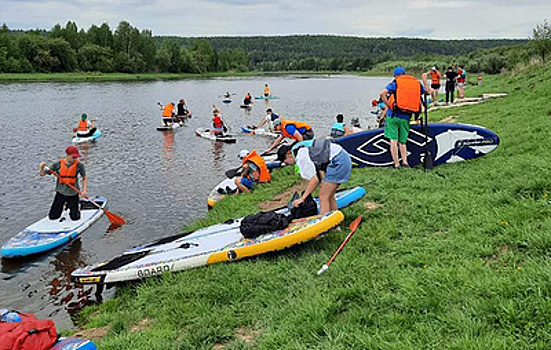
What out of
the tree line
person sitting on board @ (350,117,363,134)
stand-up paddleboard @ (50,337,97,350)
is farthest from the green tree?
stand-up paddleboard @ (50,337,97,350)

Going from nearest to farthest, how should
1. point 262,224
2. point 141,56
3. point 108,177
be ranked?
1. point 262,224
2. point 108,177
3. point 141,56

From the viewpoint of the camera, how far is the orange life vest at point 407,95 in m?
9.02

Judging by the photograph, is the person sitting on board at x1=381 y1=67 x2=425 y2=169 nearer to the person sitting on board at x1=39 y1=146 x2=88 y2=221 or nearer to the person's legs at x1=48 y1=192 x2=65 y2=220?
the person sitting on board at x1=39 y1=146 x2=88 y2=221

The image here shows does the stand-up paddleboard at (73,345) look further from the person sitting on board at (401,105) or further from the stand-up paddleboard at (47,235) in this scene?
the person sitting on board at (401,105)

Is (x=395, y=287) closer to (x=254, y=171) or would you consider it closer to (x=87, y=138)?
(x=254, y=171)

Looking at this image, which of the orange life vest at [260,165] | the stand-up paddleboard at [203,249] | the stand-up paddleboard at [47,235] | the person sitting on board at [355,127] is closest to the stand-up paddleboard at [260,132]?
the person sitting on board at [355,127]

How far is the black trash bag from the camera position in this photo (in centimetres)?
730

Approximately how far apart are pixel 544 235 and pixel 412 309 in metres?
1.65

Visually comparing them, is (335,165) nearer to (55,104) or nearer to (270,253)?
(270,253)

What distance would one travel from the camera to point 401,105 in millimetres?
9109

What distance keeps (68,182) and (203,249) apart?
418cm

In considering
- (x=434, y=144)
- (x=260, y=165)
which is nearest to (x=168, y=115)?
(x=260, y=165)

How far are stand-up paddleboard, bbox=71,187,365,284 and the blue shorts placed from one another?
0.53 meters

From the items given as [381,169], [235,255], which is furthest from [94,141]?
[235,255]
